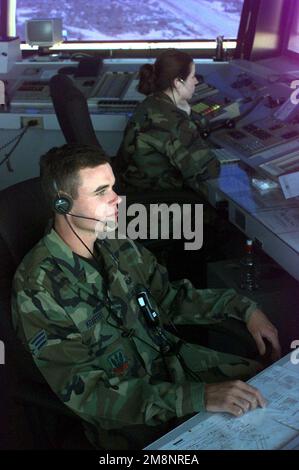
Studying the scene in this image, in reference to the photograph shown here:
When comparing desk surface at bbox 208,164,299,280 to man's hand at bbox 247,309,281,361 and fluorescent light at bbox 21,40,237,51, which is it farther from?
fluorescent light at bbox 21,40,237,51

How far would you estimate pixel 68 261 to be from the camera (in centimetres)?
165

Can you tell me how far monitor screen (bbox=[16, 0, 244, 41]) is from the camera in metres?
4.71

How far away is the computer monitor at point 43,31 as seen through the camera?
14.1 ft

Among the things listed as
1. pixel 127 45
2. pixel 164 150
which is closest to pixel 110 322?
pixel 164 150

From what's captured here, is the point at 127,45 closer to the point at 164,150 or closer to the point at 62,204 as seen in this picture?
the point at 164,150

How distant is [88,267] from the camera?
5.52ft

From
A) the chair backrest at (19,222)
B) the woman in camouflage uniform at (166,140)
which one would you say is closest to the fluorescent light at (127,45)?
the woman in camouflage uniform at (166,140)

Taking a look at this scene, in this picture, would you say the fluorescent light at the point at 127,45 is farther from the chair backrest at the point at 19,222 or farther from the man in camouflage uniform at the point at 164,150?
the chair backrest at the point at 19,222

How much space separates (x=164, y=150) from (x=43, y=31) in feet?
6.10

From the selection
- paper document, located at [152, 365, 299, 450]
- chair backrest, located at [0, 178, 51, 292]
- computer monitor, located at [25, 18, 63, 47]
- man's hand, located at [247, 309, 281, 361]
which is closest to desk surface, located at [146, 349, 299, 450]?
paper document, located at [152, 365, 299, 450]

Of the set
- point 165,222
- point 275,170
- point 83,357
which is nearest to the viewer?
point 83,357

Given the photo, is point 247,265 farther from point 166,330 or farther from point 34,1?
point 34,1

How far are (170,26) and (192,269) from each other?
2482 mm

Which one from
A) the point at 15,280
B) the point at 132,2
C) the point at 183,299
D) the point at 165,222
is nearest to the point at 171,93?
the point at 165,222
